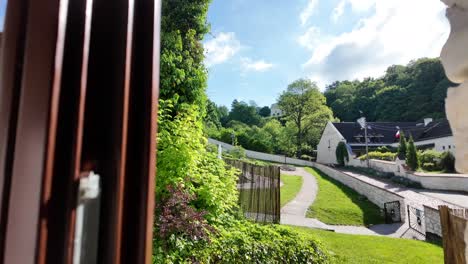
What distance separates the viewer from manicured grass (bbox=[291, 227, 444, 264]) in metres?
5.11

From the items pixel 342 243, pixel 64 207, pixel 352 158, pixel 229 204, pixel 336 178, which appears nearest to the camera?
pixel 64 207

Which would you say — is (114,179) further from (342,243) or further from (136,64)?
(342,243)

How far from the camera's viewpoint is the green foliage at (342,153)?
23583 mm

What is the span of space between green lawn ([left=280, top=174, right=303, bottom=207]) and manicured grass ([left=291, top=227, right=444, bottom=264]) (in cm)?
430

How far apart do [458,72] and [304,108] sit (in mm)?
30834

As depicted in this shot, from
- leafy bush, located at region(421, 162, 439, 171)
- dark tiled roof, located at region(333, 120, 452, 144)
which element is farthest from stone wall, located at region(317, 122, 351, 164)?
leafy bush, located at region(421, 162, 439, 171)

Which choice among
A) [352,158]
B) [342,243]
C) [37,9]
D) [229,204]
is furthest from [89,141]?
[352,158]

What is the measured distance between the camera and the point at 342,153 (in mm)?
23766

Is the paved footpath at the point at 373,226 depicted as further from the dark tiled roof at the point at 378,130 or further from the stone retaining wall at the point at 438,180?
the dark tiled roof at the point at 378,130

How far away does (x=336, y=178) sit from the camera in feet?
57.3

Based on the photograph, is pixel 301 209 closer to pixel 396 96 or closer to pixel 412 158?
pixel 412 158

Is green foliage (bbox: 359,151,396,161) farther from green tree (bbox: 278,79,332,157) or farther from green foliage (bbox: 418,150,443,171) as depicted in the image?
green tree (bbox: 278,79,332,157)

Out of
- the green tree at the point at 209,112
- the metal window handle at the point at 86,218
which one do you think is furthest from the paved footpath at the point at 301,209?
the metal window handle at the point at 86,218

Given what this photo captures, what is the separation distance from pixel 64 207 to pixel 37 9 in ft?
0.96
